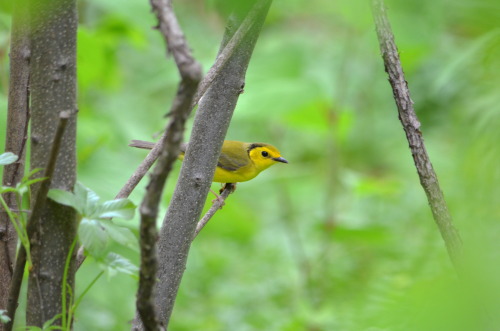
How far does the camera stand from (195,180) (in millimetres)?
1298

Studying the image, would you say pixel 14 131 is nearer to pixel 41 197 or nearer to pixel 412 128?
pixel 41 197

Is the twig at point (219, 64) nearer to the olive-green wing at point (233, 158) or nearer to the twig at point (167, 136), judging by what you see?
the twig at point (167, 136)

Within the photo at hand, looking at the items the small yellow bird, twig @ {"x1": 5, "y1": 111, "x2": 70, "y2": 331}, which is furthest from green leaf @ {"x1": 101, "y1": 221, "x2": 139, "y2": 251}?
the small yellow bird

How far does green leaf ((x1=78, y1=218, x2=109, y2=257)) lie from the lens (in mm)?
889

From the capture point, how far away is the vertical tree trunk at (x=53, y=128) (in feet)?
3.29

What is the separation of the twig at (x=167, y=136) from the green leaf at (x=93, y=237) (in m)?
0.07

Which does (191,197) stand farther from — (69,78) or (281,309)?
(281,309)

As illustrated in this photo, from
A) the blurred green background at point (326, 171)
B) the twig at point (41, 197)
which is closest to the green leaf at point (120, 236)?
the twig at point (41, 197)

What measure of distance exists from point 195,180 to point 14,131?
15.0 inches

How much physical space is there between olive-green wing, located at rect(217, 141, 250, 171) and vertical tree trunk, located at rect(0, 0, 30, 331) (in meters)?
2.30

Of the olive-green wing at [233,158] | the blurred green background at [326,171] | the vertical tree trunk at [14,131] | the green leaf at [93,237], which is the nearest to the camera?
the blurred green background at [326,171]

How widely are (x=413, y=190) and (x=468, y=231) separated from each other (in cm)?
589

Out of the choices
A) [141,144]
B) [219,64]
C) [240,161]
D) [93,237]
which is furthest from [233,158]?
[93,237]

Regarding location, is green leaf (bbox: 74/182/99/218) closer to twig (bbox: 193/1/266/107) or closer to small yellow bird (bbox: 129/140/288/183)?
twig (bbox: 193/1/266/107)
